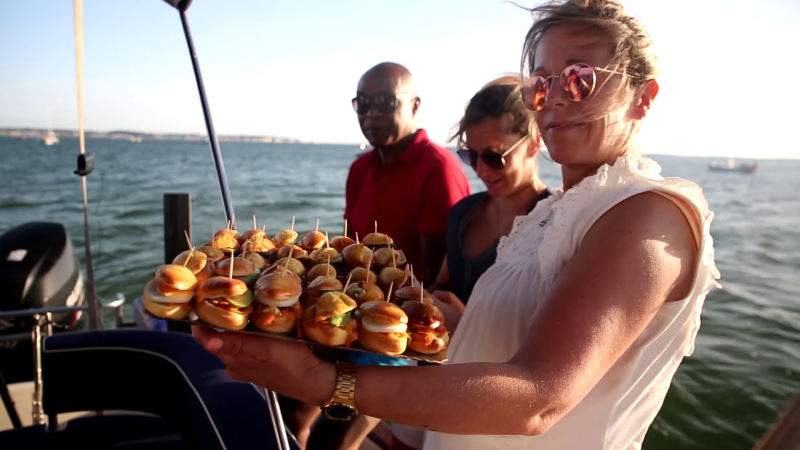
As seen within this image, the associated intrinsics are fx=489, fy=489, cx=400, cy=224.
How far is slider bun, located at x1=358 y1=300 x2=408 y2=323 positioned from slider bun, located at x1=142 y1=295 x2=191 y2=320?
428 millimetres

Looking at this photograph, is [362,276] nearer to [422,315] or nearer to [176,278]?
[422,315]

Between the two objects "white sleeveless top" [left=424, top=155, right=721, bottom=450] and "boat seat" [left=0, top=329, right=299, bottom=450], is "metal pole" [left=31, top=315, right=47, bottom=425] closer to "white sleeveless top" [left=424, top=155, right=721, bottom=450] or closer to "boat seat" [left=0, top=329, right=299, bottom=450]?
"boat seat" [left=0, top=329, right=299, bottom=450]

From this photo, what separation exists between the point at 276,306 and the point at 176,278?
24 centimetres

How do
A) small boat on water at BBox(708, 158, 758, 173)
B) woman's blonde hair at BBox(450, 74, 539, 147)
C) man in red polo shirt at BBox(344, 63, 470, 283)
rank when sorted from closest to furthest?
woman's blonde hair at BBox(450, 74, 539, 147)
man in red polo shirt at BBox(344, 63, 470, 283)
small boat on water at BBox(708, 158, 758, 173)

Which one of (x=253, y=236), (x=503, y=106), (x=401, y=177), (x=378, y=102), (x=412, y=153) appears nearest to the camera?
(x=253, y=236)

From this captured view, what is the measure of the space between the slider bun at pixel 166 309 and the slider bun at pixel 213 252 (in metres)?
0.30

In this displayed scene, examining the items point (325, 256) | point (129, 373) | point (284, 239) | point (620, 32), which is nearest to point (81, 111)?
point (129, 373)

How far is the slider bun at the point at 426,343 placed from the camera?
1.19 meters

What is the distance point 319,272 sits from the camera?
149cm

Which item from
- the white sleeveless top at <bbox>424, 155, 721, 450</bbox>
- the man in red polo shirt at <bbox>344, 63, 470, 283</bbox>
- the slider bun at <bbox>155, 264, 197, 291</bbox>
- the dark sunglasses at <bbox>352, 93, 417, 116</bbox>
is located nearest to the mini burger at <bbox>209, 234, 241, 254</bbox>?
the slider bun at <bbox>155, 264, 197, 291</bbox>

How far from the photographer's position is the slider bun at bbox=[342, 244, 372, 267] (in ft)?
5.35

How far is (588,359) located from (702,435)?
22.3 ft

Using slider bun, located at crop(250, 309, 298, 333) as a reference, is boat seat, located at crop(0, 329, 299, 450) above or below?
below

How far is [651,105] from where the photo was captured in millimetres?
1487
